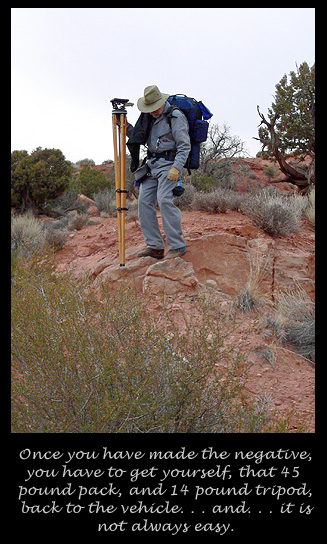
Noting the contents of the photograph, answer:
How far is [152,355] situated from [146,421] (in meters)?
0.46

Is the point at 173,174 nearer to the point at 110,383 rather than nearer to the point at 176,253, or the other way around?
the point at 176,253

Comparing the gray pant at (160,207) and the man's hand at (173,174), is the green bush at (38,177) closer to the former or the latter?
the gray pant at (160,207)

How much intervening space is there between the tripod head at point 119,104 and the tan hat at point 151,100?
0.30 metres

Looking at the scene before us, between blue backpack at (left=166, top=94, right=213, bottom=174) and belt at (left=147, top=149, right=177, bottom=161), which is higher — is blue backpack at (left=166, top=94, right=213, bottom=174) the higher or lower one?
the higher one

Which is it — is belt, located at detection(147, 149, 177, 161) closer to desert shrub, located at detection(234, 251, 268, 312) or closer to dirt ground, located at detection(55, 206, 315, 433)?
dirt ground, located at detection(55, 206, 315, 433)

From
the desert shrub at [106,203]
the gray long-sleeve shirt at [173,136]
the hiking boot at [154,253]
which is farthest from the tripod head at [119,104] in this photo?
the desert shrub at [106,203]

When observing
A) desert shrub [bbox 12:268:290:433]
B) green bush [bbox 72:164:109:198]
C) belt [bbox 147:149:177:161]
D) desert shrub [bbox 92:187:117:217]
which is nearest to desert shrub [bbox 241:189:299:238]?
belt [bbox 147:149:177:161]

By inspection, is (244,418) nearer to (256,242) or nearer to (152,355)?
(152,355)

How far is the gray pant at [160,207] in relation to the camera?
546cm

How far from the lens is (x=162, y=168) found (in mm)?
5551

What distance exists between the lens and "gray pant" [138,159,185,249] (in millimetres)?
5461

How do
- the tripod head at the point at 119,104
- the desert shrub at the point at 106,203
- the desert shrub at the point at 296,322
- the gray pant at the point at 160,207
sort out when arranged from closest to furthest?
the desert shrub at the point at 296,322
the gray pant at the point at 160,207
the tripod head at the point at 119,104
the desert shrub at the point at 106,203

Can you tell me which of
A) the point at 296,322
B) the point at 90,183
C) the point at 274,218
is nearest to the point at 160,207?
the point at 296,322

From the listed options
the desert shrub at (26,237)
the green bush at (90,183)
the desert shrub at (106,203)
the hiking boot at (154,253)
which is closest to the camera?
the hiking boot at (154,253)
